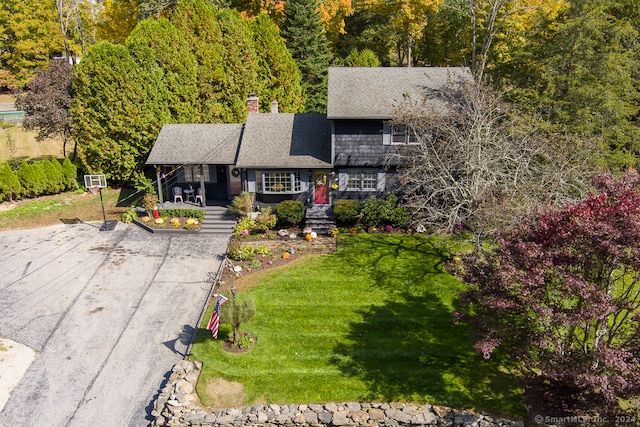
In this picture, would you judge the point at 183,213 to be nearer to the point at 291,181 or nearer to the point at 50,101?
the point at 291,181

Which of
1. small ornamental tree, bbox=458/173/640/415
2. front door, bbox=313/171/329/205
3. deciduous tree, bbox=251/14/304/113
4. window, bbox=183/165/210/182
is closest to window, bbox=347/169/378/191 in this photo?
front door, bbox=313/171/329/205

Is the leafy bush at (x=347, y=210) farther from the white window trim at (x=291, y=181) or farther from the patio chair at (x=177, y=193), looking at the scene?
the patio chair at (x=177, y=193)

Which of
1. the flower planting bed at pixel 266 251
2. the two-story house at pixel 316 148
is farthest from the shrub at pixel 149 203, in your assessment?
the flower planting bed at pixel 266 251

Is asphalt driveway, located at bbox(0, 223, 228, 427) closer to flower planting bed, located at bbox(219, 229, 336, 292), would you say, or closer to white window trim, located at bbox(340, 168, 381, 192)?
flower planting bed, located at bbox(219, 229, 336, 292)

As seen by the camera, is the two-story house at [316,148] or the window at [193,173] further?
the window at [193,173]

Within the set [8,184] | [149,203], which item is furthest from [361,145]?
[8,184]

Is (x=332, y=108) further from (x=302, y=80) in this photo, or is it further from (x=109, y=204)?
(x=302, y=80)
